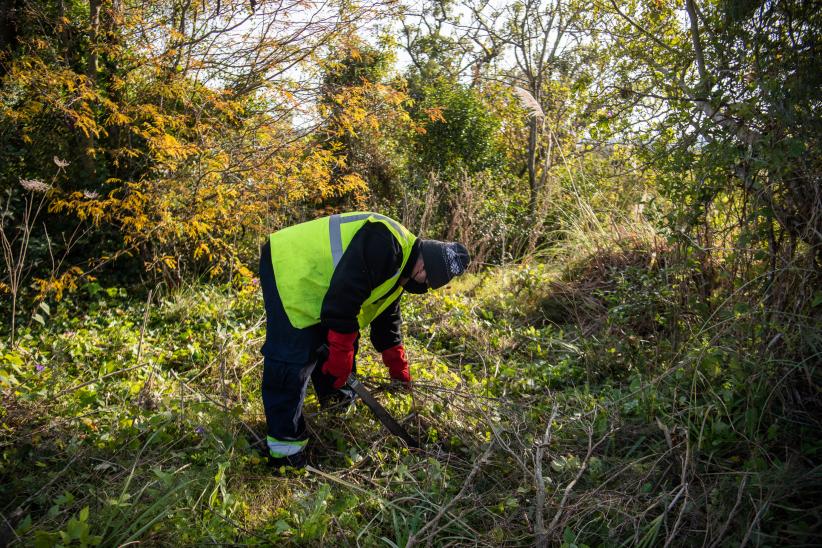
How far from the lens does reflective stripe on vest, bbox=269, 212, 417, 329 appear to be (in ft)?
9.43

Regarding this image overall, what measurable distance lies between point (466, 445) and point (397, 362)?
698 millimetres

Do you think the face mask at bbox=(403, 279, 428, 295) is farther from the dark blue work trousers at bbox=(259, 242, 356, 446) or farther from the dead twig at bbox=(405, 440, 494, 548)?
the dead twig at bbox=(405, 440, 494, 548)

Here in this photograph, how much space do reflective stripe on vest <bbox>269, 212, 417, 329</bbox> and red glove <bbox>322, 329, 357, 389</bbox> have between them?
0.48 feet

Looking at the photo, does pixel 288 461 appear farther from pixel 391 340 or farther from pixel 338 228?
pixel 338 228

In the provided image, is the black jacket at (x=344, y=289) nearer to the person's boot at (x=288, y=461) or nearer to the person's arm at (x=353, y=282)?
the person's arm at (x=353, y=282)

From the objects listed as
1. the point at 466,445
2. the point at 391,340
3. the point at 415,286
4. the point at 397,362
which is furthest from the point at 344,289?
the point at 466,445

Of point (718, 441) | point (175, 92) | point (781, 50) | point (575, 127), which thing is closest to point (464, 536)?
point (718, 441)

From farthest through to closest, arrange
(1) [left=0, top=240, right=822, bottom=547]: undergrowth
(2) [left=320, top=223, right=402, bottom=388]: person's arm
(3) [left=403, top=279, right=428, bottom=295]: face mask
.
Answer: (3) [left=403, top=279, right=428, bottom=295]: face mask
(2) [left=320, top=223, right=402, bottom=388]: person's arm
(1) [left=0, top=240, right=822, bottom=547]: undergrowth

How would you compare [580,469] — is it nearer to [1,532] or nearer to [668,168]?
[668,168]

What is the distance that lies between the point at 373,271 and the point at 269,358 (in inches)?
29.7

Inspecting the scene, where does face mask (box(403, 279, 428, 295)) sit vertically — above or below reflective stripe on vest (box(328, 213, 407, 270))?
below

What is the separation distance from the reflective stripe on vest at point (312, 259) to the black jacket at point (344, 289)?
5cm

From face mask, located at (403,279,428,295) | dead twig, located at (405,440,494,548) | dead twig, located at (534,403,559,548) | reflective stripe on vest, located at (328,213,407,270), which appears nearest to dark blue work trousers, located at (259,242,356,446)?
reflective stripe on vest, located at (328,213,407,270)

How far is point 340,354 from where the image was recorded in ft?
9.44
